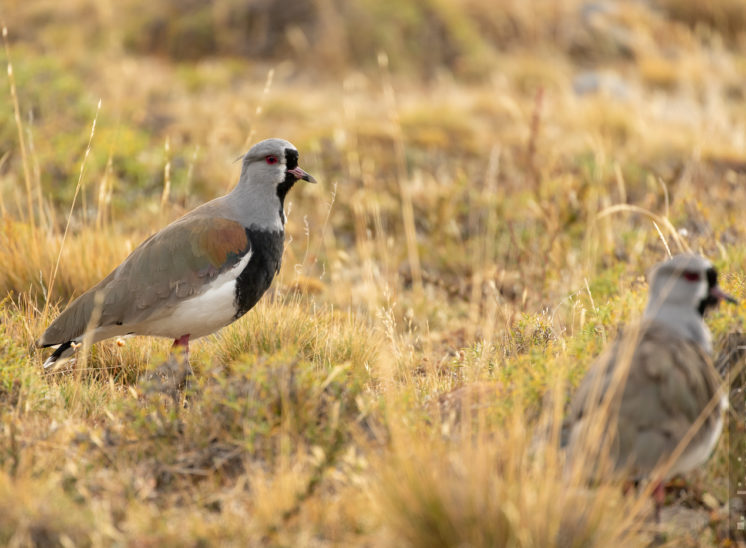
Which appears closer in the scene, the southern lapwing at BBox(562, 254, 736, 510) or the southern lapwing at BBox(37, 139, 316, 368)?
the southern lapwing at BBox(562, 254, 736, 510)

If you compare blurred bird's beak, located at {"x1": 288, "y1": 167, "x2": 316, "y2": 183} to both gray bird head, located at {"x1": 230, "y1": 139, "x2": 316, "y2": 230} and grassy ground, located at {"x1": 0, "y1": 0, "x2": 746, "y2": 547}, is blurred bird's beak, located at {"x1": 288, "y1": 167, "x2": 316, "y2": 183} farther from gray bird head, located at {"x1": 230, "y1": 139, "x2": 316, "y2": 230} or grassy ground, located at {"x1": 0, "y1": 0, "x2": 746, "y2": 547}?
grassy ground, located at {"x1": 0, "y1": 0, "x2": 746, "y2": 547}

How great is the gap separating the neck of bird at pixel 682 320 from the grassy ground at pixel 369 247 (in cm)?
50

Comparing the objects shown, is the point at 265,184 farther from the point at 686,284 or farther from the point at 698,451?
the point at 698,451

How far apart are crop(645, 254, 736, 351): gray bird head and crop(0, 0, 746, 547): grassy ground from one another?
1.63 feet

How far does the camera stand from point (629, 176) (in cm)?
982

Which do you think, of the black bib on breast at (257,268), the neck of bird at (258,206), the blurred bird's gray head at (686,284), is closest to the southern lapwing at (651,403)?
the blurred bird's gray head at (686,284)

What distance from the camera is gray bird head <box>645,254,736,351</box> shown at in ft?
11.7

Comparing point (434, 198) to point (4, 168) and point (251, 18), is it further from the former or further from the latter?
point (251, 18)

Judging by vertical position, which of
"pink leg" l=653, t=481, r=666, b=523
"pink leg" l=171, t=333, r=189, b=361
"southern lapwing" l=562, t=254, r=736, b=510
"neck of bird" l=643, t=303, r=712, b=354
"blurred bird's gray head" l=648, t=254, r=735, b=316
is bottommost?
"pink leg" l=171, t=333, r=189, b=361

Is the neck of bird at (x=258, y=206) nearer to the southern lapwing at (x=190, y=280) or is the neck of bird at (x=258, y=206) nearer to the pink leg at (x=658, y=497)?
the southern lapwing at (x=190, y=280)

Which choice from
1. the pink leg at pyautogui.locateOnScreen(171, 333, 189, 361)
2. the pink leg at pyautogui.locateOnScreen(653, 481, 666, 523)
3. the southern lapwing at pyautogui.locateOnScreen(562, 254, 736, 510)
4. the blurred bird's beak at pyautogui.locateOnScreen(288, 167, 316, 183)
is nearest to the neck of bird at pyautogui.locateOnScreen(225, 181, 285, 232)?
the blurred bird's beak at pyautogui.locateOnScreen(288, 167, 316, 183)

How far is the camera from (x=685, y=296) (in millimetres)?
3604

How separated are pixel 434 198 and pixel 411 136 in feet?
6.47

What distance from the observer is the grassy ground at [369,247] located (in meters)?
3.34
